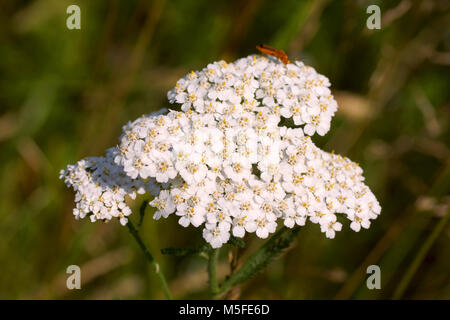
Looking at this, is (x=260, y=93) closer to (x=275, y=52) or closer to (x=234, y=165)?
(x=275, y=52)

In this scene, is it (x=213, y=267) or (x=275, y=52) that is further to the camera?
(x=275, y=52)

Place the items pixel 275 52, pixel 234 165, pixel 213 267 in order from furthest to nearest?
pixel 275 52 → pixel 213 267 → pixel 234 165

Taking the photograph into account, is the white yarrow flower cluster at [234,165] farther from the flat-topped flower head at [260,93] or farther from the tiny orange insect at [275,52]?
the tiny orange insect at [275,52]

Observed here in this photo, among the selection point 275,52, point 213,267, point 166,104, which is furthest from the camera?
point 166,104

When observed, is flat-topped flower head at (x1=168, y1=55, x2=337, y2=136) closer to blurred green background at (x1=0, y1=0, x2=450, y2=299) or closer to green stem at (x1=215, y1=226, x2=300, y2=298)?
blurred green background at (x1=0, y1=0, x2=450, y2=299)

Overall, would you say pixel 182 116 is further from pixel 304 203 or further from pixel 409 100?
pixel 409 100

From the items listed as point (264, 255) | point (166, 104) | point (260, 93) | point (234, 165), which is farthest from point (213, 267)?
point (166, 104)
